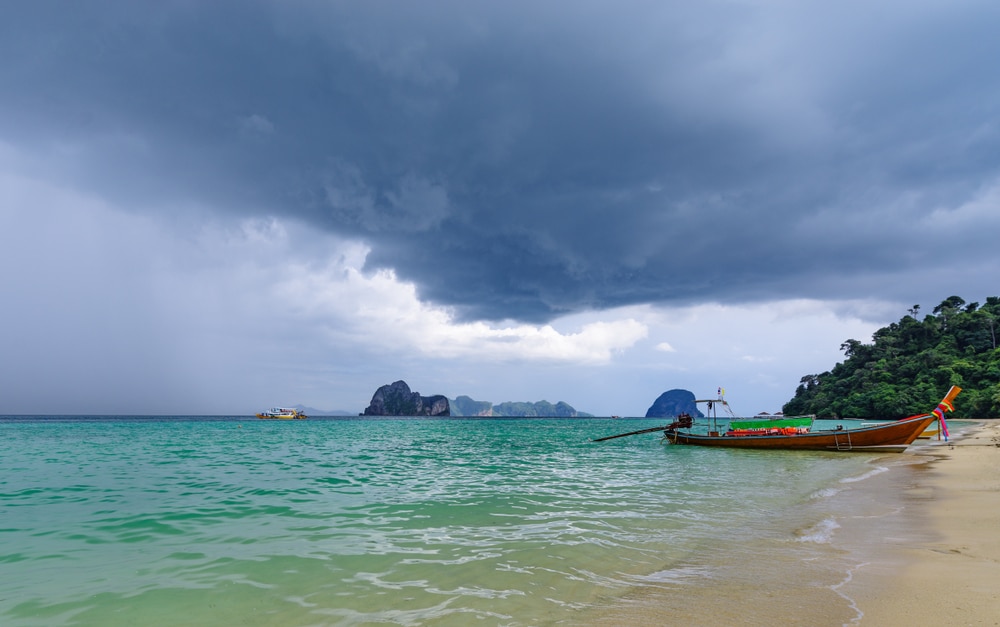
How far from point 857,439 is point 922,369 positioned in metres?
101

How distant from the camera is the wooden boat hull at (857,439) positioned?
34594 mm

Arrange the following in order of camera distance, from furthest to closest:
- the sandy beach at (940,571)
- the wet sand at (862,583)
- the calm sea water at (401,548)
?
the calm sea water at (401,548), the wet sand at (862,583), the sandy beach at (940,571)

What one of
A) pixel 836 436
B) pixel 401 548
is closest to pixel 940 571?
pixel 401 548

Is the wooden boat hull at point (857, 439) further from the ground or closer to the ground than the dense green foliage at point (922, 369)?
closer to the ground

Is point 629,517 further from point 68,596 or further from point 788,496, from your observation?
point 68,596

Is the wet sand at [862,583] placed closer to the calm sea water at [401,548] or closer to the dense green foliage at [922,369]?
the calm sea water at [401,548]

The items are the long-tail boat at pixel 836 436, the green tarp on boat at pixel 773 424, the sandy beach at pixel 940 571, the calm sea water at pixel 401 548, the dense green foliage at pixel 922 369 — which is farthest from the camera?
the dense green foliage at pixel 922 369

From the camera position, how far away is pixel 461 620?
6.21m

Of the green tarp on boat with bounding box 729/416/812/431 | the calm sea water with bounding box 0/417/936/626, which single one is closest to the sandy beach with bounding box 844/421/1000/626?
the calm sea water with bounding box 0/417/936/626

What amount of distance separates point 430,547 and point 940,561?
9.17 meters

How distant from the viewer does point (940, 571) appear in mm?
7266

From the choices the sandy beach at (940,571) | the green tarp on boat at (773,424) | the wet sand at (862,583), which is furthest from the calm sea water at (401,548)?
the green tarp on boat at (773,424)

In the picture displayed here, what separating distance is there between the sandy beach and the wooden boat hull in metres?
23.4

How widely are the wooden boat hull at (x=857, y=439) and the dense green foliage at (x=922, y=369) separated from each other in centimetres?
6462
